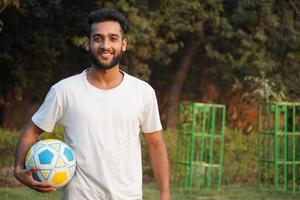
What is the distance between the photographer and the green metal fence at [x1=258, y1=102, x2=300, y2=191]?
13492 mm

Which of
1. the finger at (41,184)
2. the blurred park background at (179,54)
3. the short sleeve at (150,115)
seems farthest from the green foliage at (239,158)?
the finger at (41,184)

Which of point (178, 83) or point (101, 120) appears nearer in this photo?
point (101, 120)

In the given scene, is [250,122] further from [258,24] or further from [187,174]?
[187,174]

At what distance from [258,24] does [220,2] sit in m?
0.96

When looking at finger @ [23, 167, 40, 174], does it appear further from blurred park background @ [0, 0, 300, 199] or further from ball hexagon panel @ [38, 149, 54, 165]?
blurred park background @ [0, 0, 300, 199]

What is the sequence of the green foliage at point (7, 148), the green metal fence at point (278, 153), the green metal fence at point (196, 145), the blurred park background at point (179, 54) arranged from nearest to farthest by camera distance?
the green metal fence at point (196, 145), the green metal fence at point (278, 153), the green foliage at point (7, 148), the blurred park background at point (179, 54)

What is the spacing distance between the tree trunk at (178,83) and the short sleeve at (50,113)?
50.0 feet

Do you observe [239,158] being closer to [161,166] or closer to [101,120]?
[161,166]

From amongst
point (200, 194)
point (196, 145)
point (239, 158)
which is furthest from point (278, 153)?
point (200, 194)

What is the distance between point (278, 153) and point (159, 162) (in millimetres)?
9832

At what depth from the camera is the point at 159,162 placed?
14.3 feet

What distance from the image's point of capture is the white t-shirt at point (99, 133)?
13.1 ft

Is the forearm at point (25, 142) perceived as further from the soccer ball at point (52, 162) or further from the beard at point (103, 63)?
the beard at point (103, 63)

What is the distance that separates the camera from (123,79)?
165 inches
